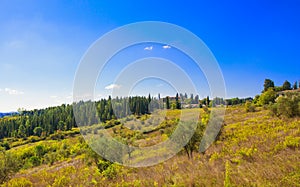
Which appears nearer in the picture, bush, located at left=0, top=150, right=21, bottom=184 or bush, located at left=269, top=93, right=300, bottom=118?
bush, located at left=0, top=150, right=21, bottom=184

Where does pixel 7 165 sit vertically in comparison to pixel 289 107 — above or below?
below

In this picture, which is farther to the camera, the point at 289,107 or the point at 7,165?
the point at 289,107

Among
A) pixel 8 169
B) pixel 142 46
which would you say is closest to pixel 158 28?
pixel 142 46

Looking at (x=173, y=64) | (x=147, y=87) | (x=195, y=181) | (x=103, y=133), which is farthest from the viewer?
(x=103, y=133)

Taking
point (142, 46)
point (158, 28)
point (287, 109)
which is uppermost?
point (158, 28)

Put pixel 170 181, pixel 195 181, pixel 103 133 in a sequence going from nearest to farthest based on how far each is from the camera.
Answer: pixel 195 181
pixel 170 181
pixel 103 133

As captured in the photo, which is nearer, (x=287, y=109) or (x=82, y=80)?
(x=82, y=80)

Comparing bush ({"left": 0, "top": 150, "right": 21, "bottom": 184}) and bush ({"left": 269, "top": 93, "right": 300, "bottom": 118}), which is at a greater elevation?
bush ({"left": 269, "top": 93, "right": 300, "bottom": 118})

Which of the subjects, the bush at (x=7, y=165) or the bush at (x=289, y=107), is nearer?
the bush at (x=7, y=165)

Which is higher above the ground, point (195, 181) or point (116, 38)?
point (116, 38)

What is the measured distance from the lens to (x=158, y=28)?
31.7ft

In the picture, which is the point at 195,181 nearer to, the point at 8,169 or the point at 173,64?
the point at 173,64

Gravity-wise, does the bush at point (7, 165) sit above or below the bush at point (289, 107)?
below

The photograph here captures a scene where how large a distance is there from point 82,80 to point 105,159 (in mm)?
5260
